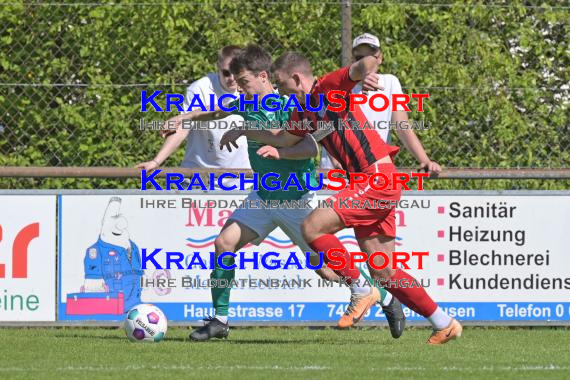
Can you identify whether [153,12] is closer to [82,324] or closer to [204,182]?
[204,182]

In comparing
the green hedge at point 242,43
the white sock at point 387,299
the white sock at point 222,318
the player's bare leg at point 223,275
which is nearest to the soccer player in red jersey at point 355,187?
the white sock at point 387,299

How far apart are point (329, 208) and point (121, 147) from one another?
3.27 metres

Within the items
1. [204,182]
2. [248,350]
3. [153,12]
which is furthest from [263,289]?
[153,12]

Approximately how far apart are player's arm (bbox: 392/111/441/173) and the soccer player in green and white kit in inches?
27.5

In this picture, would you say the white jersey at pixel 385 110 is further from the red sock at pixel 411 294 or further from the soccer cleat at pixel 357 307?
the red sock at pixel 411 294

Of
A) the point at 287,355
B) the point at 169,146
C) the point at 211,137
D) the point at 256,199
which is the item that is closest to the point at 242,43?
the point at 211,137

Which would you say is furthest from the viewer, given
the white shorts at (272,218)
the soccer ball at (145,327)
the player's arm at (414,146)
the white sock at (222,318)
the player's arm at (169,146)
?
the player's arm at (169,146)

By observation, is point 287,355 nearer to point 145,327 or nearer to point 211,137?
point 145,327

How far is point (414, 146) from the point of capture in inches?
365

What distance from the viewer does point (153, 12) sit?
11.5 m

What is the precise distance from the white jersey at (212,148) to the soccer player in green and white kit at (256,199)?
0.98 metres

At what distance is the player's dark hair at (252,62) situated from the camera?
9.26 meters

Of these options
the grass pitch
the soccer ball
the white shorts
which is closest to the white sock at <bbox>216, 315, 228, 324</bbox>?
the grass pitch

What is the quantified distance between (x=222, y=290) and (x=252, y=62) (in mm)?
1656
